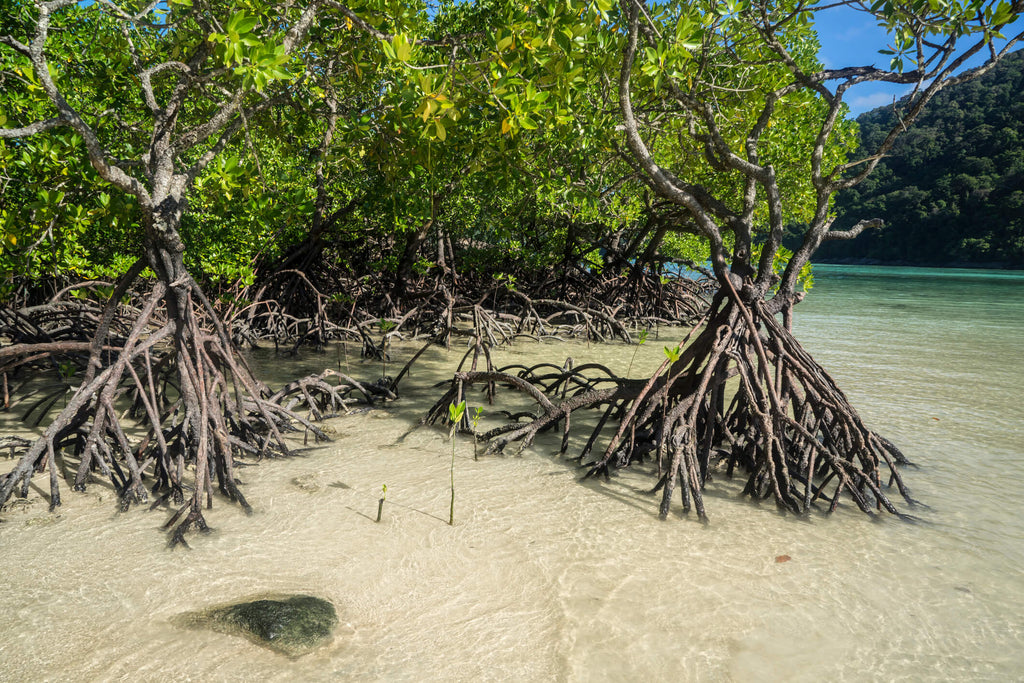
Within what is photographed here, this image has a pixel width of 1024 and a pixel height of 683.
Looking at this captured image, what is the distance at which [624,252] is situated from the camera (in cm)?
1152

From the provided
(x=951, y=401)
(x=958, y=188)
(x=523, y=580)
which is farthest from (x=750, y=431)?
(x=958, y=188)

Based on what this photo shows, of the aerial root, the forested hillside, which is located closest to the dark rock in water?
the aerial root

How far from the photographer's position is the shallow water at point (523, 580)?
2197mm

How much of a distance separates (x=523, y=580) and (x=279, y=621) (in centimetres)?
100

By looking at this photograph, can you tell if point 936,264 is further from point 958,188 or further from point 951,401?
point 951,401

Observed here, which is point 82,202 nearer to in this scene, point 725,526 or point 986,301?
point 725,526

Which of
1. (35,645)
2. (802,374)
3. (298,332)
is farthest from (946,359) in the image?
(35,645)

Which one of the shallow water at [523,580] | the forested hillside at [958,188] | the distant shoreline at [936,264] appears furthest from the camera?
the distant shoreline at [936,264]

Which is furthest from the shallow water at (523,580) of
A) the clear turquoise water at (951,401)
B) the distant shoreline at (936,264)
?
the distant shoreline at (936,264)

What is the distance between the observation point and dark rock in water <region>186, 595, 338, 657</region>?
224 centimetres

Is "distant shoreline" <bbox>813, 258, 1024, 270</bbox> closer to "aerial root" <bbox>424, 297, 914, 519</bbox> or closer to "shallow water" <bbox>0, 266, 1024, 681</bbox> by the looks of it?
"shallow water" <bbox>0, 266, 1024, 681</bbox>

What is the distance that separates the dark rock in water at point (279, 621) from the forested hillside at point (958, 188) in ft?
158

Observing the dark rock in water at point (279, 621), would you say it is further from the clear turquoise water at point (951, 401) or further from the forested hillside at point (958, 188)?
the forested hillside at point (958, 188)

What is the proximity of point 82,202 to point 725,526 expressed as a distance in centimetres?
528
